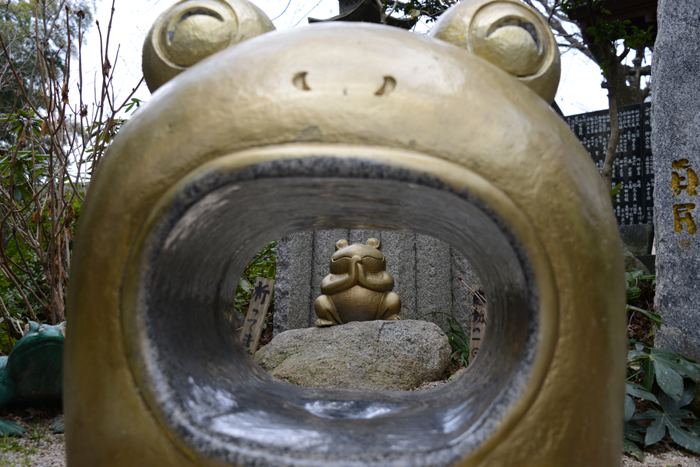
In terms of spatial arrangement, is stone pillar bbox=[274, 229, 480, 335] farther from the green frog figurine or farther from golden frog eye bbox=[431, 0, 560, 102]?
golden frog eye bbox=[431, 0, 560, 102]

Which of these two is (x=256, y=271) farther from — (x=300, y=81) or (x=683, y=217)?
(x=300, y=81)

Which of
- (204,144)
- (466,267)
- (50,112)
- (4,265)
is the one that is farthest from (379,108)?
(466,267)

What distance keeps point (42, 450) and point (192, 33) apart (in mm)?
2066

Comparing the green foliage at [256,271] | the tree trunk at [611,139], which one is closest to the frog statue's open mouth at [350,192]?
the green foliage at [256,271]

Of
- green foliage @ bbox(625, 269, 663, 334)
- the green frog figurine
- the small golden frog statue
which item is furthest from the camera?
green foliage @ bbox(625, 269, 663, 334)

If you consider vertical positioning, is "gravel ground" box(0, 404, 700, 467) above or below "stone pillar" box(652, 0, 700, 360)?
below

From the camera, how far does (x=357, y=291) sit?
376cm

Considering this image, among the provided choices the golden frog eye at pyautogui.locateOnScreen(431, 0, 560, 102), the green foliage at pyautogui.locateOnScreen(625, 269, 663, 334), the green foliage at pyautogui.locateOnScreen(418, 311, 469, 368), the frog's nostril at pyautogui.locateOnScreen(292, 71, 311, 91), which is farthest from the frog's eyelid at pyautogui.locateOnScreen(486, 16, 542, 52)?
the green foliage at pyautogui.locateOnScreen(625, 269, 663, 334)

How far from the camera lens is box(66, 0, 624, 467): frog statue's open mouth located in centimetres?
73

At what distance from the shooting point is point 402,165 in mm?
709

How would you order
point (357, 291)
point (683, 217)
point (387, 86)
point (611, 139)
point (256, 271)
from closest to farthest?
point (387, 86) → point (683, 217) → point (357, 291) → point (611, 139) → point (256, 271)

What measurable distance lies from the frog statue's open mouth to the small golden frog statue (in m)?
2.83

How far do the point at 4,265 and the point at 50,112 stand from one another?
1.00 metres

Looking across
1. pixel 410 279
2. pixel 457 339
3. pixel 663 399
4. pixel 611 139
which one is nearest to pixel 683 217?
pixel 663 399
